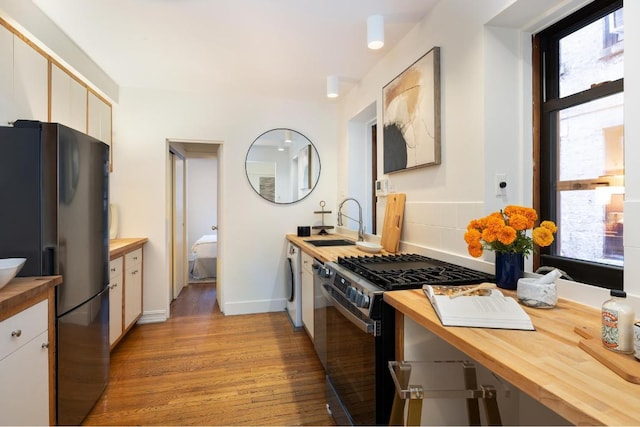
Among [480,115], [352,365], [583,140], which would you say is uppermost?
[480,115]

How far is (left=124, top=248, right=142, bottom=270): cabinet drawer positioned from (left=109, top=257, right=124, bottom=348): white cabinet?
0.40 ft

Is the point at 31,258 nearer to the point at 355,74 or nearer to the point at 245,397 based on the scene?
the point at 245,397

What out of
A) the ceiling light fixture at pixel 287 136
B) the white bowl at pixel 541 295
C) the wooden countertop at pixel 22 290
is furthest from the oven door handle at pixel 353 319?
the ceiling light fixture at pixel 287 136

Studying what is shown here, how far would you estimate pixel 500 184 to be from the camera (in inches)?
62.3

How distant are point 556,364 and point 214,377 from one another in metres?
2.16

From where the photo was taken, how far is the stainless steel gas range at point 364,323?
1293mm

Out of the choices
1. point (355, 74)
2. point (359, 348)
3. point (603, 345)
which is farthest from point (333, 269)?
point (355, 74)

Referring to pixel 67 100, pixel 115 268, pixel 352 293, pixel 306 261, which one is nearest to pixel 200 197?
pixel 115 268

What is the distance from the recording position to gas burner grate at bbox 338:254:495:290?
1.40 meters

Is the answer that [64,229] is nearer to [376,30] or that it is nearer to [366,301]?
[366,301]

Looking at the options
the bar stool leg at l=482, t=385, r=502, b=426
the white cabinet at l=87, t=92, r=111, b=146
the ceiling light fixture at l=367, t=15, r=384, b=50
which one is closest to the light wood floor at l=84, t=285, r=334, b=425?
the bar stool leg at l=482, t=385, r=502, b=426

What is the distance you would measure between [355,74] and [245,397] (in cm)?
277

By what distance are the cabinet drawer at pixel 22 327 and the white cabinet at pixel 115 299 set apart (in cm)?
111

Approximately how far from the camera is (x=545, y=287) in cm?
112
